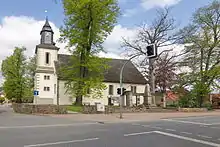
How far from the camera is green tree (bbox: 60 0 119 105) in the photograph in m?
37.1

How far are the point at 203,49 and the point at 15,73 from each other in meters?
35.4

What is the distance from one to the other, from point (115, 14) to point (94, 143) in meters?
30.2

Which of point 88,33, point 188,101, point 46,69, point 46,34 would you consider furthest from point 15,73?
point 188,101

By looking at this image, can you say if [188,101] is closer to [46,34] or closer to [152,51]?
[152,51]

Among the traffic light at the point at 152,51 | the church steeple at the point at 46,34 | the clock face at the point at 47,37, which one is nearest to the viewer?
the traffic light at the point at 152,51

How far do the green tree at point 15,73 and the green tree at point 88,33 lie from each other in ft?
66.1

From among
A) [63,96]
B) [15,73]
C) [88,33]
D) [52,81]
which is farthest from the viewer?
[15,73]

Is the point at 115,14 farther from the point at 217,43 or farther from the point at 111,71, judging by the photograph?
the point at 111,71

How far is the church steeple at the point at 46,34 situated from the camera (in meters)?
54.0

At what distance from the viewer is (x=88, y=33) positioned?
3772 cm

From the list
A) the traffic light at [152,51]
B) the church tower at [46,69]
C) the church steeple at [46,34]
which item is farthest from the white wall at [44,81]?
the traffic light at [152,51]

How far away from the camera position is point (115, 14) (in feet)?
127

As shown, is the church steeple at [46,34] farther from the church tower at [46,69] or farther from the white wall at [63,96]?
the white wall at [63,96]

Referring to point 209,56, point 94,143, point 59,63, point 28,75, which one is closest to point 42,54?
point 59,63
